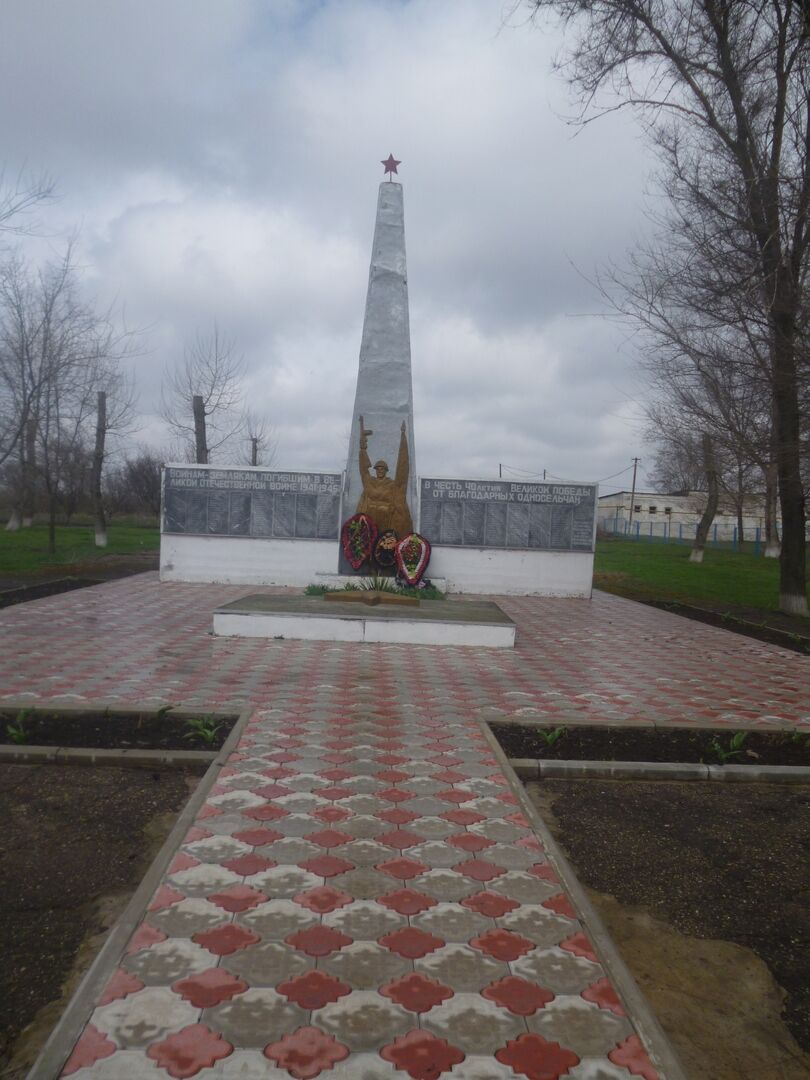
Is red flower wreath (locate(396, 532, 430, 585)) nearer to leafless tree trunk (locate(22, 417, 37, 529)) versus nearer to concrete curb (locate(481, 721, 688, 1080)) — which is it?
leafless tree trunk (locate(22, 417, 37, 529))

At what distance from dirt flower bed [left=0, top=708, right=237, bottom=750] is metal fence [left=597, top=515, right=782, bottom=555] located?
39.4 m

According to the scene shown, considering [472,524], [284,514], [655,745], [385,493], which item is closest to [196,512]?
[284,514]

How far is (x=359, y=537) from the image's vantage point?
12883 mm

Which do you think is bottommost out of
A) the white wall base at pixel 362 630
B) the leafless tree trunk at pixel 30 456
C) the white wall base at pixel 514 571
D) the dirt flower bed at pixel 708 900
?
the dirt flower bed at pixel 708 900

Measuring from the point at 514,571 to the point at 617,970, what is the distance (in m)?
12.4

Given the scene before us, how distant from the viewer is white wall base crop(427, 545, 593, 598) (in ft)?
48.0

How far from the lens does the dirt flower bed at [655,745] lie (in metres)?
4.82

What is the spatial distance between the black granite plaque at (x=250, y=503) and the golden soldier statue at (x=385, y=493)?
169cm

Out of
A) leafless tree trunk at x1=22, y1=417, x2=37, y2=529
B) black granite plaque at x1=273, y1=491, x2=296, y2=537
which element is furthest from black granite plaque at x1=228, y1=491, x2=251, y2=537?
leafless tree trunk at x1=22, y1=417, x2=37, y2=529

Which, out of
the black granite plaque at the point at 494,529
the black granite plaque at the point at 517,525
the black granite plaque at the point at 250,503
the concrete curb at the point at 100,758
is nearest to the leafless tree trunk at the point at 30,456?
the black granite plaque at the point at 250,503

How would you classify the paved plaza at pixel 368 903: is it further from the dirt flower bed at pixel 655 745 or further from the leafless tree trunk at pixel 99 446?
the leafless tree trunk at pixel 99 446

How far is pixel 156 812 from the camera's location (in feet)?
12.5

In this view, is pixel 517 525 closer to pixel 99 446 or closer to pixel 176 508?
pixel 176 508

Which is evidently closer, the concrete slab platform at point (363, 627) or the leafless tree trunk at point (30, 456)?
the concrete slab platform at point (363, 627)
